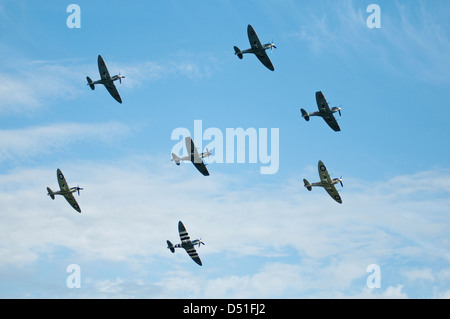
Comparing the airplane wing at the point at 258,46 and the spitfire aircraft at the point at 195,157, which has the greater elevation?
the airplane wing at the point at 258,46

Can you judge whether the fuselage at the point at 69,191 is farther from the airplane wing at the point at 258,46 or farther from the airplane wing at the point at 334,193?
the airplane wing at the point at 334,193

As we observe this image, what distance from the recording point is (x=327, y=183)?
11456cm

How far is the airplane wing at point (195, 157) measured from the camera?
353 feet

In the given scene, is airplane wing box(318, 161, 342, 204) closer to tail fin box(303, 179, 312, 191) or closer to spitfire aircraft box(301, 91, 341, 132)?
tail fin box(303, 179, 312, 191)

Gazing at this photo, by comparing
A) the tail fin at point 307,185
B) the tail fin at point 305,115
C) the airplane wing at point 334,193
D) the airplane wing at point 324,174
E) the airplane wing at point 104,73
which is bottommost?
the airplane wing at point 334,193

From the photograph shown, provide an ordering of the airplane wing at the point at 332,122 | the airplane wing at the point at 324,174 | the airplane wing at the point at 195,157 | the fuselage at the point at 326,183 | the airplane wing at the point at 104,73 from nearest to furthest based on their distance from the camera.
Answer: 1. the airplane wing at the point at 195,157
2. the fuselage at the point at 326,183
3. the airplane wing at the point at 324,174
4. the airplane wing at the point at 332,122
5. the airplane wing at the point at 104,73

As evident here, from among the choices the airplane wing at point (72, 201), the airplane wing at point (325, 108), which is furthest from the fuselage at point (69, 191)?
the airplane wing at point (325, 108)

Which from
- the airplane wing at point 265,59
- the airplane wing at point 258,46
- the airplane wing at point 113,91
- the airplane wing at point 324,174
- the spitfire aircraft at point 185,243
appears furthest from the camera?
the spitfire aircraft at point 185,243

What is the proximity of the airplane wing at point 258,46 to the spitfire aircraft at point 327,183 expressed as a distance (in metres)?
20.5

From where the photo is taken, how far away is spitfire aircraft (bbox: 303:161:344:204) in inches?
A: 4488
